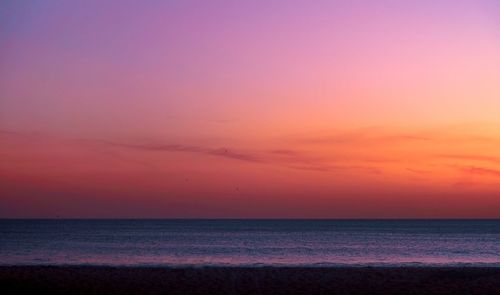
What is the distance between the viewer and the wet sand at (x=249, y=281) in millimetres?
23734

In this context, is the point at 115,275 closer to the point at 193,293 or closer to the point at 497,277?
the point at 193,293

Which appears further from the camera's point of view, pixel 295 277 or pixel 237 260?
pixel 237 260

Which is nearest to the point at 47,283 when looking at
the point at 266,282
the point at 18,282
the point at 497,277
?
the point at 18,282

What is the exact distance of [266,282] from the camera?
2642 centimetres

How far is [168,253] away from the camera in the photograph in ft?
168

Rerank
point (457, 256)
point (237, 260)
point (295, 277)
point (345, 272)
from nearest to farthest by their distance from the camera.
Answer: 1. point (295, 277)
2. point (345, 272)
3. point (237, 260)
4. point (457, 256)

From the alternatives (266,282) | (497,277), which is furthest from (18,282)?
(497,277)

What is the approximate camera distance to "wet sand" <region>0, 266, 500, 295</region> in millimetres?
23734

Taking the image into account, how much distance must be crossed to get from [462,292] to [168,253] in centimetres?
3090

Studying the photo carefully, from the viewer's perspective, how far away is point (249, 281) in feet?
87.8

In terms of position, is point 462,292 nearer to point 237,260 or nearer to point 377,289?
point 377,289

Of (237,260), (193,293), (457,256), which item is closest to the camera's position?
(193,293)

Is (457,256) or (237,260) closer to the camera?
(237,260)

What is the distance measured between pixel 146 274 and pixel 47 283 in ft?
17.4
